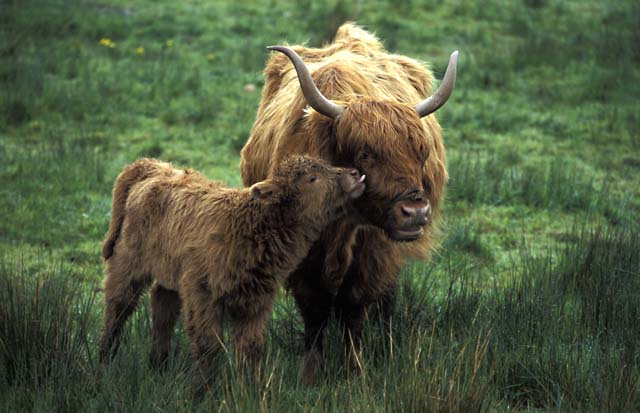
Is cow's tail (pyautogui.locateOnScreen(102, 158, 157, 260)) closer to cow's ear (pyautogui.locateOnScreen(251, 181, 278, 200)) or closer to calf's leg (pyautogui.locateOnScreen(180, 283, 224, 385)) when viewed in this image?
calf's leg (pyautogui.locateOnScreen(180, 283, 224, 385))

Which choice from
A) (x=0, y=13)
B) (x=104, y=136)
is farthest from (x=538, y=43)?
(x=0, y=13)

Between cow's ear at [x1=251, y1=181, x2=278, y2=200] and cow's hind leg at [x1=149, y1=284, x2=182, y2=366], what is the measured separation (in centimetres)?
87

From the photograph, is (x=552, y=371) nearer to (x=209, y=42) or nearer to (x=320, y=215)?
(x=320, y=215)

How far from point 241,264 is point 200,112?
19.9ft

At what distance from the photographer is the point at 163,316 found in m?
4.45

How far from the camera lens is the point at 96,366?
376 centimetres

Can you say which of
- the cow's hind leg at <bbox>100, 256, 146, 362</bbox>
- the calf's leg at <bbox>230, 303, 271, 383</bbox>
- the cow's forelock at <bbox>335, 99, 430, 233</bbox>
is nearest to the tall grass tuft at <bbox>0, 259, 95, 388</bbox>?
the cow's hind leg at <bbox>100, 256, 146, 362</bbox>

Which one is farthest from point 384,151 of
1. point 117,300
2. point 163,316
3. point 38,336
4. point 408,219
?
point 38,336

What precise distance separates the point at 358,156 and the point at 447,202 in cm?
352

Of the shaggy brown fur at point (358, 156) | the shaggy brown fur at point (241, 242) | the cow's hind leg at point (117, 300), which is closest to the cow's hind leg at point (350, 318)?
the shaggy brown fur at point (358, 156)

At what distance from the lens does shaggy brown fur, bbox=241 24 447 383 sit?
4.05 meters

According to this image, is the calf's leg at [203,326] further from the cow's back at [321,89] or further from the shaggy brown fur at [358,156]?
the cow's back at [321,89]

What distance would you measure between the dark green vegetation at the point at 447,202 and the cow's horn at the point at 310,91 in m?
1.18

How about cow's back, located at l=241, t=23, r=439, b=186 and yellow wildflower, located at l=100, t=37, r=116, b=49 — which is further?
yellow wildflower, located at l=100, t=37, r=116, b=49
